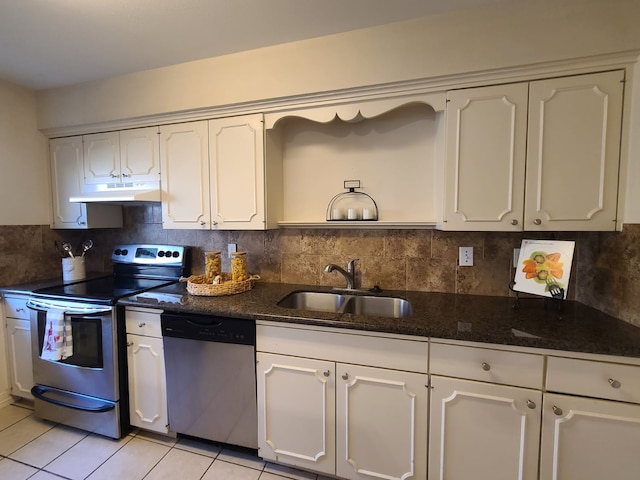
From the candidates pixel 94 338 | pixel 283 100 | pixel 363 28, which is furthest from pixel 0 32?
pixel 363 28

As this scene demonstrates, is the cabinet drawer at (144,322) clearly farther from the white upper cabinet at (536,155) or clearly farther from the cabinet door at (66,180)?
the white upper cabinet at (536,155)

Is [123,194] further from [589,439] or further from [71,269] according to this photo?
[589,439]

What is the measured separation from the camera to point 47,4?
140 centimetres

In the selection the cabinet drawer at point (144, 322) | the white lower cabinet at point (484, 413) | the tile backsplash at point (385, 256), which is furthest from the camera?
the cabinet drawer at point (144, 322)

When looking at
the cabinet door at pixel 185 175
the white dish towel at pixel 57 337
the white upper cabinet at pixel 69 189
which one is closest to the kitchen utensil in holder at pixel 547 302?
the cabinet door at pixel 185 175

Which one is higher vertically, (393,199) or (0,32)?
(0,32)

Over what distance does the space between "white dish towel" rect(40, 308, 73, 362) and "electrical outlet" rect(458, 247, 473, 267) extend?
249cm

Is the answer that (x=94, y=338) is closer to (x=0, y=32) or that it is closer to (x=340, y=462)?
(x=340, y=462)

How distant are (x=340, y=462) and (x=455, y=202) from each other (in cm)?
147

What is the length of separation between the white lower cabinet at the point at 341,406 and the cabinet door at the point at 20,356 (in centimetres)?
187

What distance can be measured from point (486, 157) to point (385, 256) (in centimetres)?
83

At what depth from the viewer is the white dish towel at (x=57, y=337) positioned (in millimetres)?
1804

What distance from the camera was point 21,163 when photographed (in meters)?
2.26

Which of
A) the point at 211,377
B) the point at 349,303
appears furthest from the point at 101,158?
the point at 349,303
